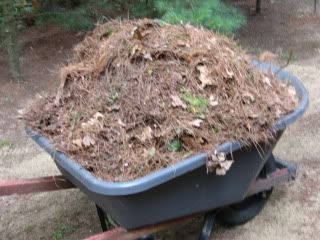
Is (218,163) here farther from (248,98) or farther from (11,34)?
(11,34)

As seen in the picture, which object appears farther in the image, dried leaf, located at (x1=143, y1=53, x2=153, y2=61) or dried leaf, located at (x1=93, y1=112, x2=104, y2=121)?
dried leaf, located at (x1=143, y1=53, x2=153, y2=61)

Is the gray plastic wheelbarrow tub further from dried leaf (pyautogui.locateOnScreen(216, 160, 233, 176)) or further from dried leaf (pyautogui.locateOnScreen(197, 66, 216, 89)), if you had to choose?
dried leaf (pyautogui.locateOnScreen(197, 66, 216, 89))

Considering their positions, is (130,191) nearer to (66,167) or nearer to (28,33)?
(66,167)

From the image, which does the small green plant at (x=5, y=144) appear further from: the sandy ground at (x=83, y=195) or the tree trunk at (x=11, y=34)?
the tree trunk at (x=11, y=34)

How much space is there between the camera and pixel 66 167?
217 centimetres

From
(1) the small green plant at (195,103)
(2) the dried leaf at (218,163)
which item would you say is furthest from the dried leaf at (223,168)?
(1) the small green plant at (195,103)

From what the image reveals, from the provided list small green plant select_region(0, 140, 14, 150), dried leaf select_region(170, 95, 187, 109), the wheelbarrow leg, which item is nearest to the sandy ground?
small green plant select_region(0, 140, 14, 150)

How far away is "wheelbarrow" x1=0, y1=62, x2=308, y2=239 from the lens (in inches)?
79.0

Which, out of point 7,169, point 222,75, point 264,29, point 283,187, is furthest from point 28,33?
point 222,75

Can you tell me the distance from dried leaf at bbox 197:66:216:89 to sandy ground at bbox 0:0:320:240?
2.71ft

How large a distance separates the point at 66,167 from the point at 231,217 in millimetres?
1058

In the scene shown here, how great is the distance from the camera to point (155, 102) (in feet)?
7.41

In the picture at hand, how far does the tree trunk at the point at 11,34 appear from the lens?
5172 millimetres

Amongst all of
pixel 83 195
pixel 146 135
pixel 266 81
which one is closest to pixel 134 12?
pixel 83 195
